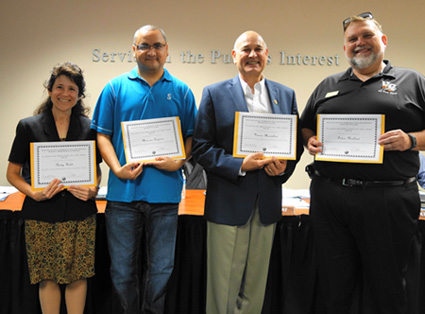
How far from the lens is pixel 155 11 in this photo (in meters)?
4.28

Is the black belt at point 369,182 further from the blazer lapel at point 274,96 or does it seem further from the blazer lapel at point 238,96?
the blazer lapel at point 238,96

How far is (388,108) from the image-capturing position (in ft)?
5.57

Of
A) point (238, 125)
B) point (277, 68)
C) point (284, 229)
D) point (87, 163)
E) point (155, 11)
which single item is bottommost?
point (284, 229)

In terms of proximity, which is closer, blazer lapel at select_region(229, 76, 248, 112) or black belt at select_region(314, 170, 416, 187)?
black belt at select_region(314, 170, 416, 187)

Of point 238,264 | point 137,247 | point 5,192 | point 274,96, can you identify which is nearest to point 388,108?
point 274,96

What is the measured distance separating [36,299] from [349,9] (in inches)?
177

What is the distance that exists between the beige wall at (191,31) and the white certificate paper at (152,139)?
8.81 feet

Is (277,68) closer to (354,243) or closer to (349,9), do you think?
(349,9)

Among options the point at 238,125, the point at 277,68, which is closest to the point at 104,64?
the point at 277,68

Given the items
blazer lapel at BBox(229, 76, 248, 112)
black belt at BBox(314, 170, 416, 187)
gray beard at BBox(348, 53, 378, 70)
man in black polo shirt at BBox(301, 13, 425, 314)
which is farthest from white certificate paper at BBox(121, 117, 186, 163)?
gray beard at BBox(348, 53, 378, 70)

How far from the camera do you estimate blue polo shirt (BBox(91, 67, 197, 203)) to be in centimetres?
184

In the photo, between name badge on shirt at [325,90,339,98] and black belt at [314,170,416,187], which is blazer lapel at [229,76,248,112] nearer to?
name badge on shirt at [325,90,339,98]

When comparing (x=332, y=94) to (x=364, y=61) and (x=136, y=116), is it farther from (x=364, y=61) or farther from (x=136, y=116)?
(x=136, y=116)

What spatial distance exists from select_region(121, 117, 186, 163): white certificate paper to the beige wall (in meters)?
Result: 2.68
